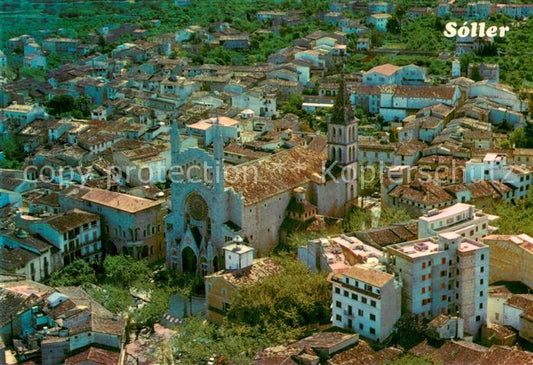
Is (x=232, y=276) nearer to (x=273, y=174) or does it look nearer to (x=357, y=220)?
(x=273, y=174)

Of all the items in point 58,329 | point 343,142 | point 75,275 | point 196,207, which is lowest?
point 75,275

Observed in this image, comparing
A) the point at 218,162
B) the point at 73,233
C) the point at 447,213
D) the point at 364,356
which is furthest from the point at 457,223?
the point at 73,233

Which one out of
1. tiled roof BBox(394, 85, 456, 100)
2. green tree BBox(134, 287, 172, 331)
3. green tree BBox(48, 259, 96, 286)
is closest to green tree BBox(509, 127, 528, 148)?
tiled roof BBox(394, 85, 456, 100)

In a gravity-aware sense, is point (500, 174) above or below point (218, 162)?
below

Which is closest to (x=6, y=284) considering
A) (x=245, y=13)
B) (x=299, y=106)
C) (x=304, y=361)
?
(x=304, y=361)

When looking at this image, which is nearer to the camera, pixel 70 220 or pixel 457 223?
pixel 457 223

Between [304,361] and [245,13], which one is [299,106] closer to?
[304,361]
